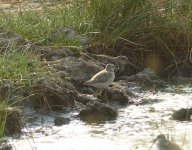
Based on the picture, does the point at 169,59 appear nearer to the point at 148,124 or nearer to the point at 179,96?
the point at 179,96

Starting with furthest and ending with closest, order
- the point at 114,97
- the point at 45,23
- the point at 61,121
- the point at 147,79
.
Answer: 1. the point at 45,23
2. the point at 147,79
3. the point at 114,97
4. the point at 61,121

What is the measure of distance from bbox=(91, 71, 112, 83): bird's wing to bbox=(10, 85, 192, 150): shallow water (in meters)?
0.45

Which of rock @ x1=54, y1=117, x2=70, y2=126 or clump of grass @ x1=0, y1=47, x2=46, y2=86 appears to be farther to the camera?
clump of grass @ x1=0, y1=47, x2=46, y2=86

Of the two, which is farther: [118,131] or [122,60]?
[122,60]

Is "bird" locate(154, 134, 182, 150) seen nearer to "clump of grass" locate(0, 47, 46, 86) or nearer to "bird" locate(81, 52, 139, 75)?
"clump of grass" locate(0, 47, 46, 86)

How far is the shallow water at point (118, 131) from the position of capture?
8242mm

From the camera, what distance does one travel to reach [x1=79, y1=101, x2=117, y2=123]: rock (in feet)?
31.1

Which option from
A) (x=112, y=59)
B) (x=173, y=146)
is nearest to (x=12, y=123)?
(x=173, y=146)

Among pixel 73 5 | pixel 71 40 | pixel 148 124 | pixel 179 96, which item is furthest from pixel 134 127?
pixel 73 5

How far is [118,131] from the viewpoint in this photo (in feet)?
29.4

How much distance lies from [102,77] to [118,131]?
1.36 metres

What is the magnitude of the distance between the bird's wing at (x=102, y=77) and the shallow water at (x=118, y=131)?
0.45m

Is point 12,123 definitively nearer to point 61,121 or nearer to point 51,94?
point 61,121

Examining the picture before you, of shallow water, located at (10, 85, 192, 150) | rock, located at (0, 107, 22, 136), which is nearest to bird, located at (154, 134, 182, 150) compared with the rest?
shallow water, located at (10, 85, 192, 150)
